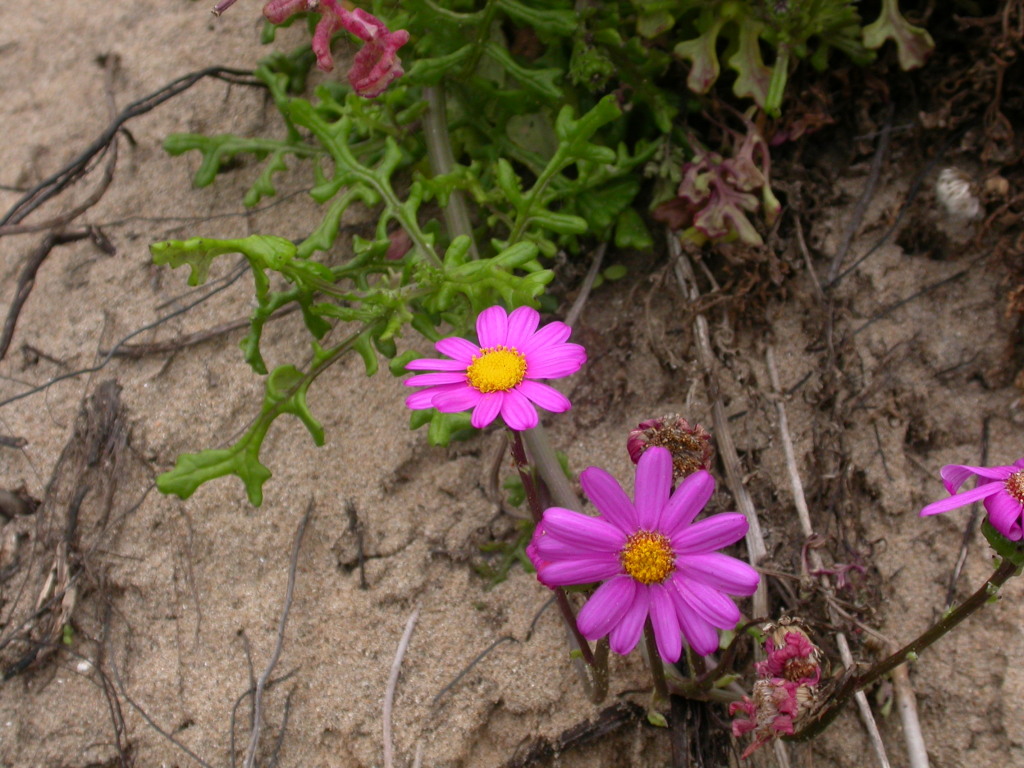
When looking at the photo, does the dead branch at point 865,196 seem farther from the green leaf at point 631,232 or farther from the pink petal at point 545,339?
the pink petal at point 545,339

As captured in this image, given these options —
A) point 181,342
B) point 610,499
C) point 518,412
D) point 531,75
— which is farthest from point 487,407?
point 181,342

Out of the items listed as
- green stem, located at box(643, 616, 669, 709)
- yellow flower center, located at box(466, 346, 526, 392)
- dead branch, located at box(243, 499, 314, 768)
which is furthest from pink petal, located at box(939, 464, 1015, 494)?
dead branch, located at box(243, 499, 314, 768)

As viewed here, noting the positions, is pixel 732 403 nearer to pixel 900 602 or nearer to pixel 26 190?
pixel 900 602

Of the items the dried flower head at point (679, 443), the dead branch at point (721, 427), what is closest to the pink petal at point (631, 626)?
the dried flower head at point (679, 443)

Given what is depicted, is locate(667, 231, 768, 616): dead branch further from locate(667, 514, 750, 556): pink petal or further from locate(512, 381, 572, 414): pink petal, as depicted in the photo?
locate(512, 381, 572, 414): pink petal

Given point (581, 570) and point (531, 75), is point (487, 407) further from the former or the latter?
point (531, 75)

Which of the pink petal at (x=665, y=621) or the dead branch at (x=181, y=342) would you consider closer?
the pink petal at (x=665, y=621)
